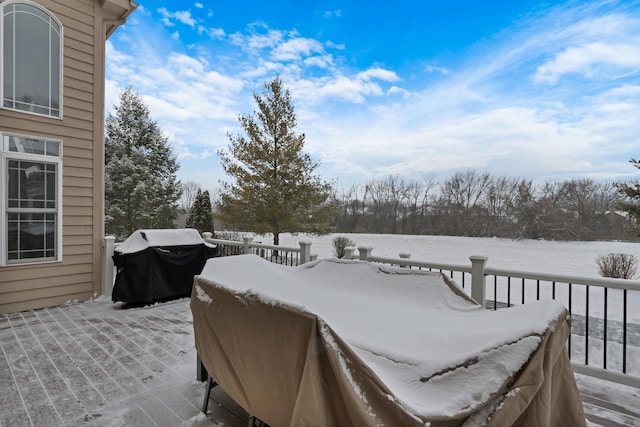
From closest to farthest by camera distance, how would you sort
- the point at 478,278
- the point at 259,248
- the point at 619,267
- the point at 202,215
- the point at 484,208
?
1. the point at 478,278
2. the point at 259,248
3. the point at 619,267
4. the point at 202,215
5. the point at 484,208

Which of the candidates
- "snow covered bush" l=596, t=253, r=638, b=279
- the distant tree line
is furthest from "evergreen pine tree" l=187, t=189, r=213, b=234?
"snow covered bush" l=596, t=253, r=638, b=279

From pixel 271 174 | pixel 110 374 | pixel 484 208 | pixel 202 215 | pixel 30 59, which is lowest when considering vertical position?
pixel 110 374

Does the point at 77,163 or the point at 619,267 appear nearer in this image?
the point at 77,163

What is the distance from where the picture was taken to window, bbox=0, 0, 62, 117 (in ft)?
13.8

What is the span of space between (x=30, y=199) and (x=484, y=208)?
2014 centimetres

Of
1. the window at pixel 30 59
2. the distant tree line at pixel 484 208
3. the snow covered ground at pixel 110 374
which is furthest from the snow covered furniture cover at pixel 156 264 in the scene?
the distant tree line at pixel 484 208

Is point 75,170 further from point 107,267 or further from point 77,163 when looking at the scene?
point 107,267

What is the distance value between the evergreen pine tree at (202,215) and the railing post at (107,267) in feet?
27.8

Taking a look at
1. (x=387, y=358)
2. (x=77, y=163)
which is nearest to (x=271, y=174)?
(x=77, y=163)

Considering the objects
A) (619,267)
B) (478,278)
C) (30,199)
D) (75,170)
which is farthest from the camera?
(619,267)

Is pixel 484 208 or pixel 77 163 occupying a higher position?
pixel 77 163

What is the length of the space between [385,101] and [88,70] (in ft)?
25.1

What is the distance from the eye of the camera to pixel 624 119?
349 inches

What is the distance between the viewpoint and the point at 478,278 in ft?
9.66
